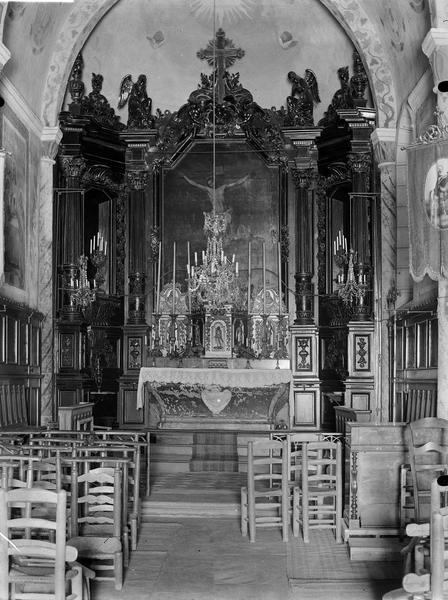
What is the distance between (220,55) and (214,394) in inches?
234

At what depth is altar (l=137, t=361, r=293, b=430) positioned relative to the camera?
1284cm

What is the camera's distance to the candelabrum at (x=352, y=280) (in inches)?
544

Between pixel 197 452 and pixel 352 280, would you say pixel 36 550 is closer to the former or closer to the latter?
pixel 197 452

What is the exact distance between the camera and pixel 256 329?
47.9ft

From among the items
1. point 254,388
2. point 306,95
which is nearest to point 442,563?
point 254,388

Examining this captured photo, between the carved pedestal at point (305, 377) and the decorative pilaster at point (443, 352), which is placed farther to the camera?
the carved pedestal at point (305, 377)

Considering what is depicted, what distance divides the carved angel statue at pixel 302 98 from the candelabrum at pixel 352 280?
101 inches

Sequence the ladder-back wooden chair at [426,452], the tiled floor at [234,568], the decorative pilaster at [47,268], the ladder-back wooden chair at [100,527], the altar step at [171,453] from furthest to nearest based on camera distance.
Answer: the decorative pilaster at [47,268], the altar step at [171,453], the ladder-back wooden chair at [426,452], the tiled floor at [234,568], the ladder-back wooden chair at [100,527]

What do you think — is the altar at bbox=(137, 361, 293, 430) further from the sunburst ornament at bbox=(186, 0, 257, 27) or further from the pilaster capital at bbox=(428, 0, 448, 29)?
the sunburst ornament at bbox=(186, 0, 257, 27)

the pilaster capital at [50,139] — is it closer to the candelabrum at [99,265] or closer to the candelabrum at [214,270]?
the candelabrum at [99,265]

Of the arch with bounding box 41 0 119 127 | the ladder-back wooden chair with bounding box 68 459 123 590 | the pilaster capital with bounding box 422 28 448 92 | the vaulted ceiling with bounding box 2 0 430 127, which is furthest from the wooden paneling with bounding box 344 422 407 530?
the arch with bounding box 41 0 119 127

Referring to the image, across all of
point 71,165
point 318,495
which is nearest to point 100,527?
point 318,495

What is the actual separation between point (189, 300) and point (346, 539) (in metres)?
7.34

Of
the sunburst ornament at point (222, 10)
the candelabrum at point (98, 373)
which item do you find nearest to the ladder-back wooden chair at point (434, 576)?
the candelabrum at point (98, 373)
